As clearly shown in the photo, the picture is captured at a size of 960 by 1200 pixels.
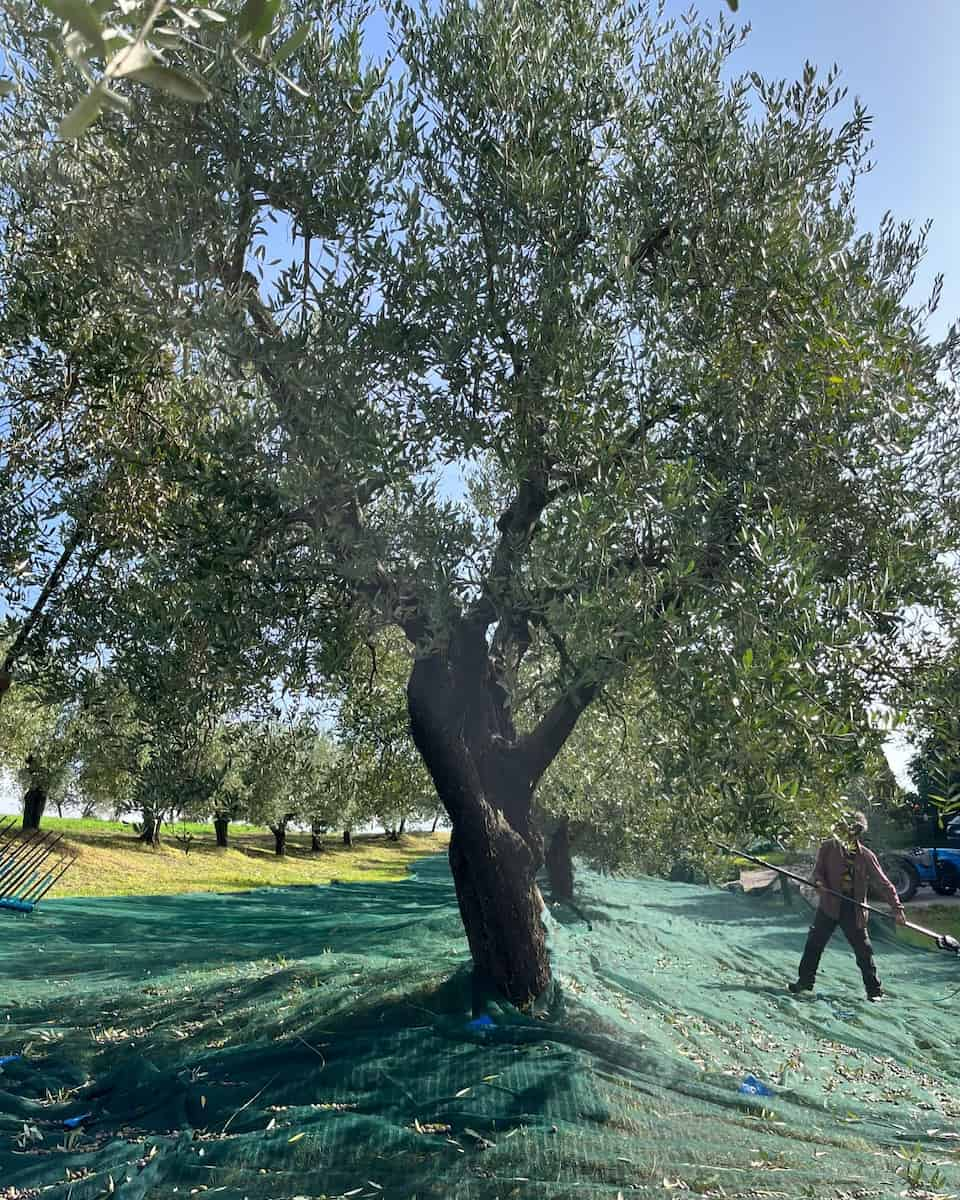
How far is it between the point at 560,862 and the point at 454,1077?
13.9m

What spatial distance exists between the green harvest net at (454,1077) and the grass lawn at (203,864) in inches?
635

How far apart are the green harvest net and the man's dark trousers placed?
1.43 feet

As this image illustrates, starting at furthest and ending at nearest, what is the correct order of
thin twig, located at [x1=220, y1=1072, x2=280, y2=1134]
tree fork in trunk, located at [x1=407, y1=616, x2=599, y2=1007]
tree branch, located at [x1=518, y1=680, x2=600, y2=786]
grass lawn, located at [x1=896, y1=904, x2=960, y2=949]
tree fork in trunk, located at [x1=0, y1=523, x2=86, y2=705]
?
grass lawn, located at [x1=896, y1=904, x2=960, y2=949], tree fork in trunk, located at [x1=0, y1=523, x2=86, y2=705], tree branch, located at [x1=518, y1=680, x2=600, y2=786], tree fork in trunk, located at [x1=407, y1=616, x2=599, y2=1007], thin twig, located at [x1=220, y1=1072, x2=280, y2=1134]

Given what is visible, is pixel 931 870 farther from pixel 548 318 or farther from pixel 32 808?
pixel 32 808

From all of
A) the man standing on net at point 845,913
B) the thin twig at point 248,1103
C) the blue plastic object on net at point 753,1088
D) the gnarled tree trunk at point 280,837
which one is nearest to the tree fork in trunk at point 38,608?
the thin twig at point 248,1103

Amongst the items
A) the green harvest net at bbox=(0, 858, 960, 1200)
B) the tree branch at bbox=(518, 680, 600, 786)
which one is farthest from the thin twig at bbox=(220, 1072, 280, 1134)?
the tree branch at bbox=(518, 680, 600, 786)

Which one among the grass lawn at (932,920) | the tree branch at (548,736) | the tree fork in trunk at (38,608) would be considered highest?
the tree fork in trunk at (38,608)

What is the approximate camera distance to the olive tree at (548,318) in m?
7.11

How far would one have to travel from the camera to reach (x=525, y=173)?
23.4 ft

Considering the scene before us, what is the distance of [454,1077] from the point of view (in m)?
7.41

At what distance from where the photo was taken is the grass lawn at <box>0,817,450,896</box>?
31.0 m

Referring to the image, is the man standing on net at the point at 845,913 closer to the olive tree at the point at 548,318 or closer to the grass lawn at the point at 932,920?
the olive tree at the point at 548,318

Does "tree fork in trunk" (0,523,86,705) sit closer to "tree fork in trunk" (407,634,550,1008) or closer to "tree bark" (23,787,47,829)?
"tree fork in trunk" (407,634,550,1008)

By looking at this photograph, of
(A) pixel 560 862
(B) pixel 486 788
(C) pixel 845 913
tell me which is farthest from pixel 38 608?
(A) pixel 560 862
